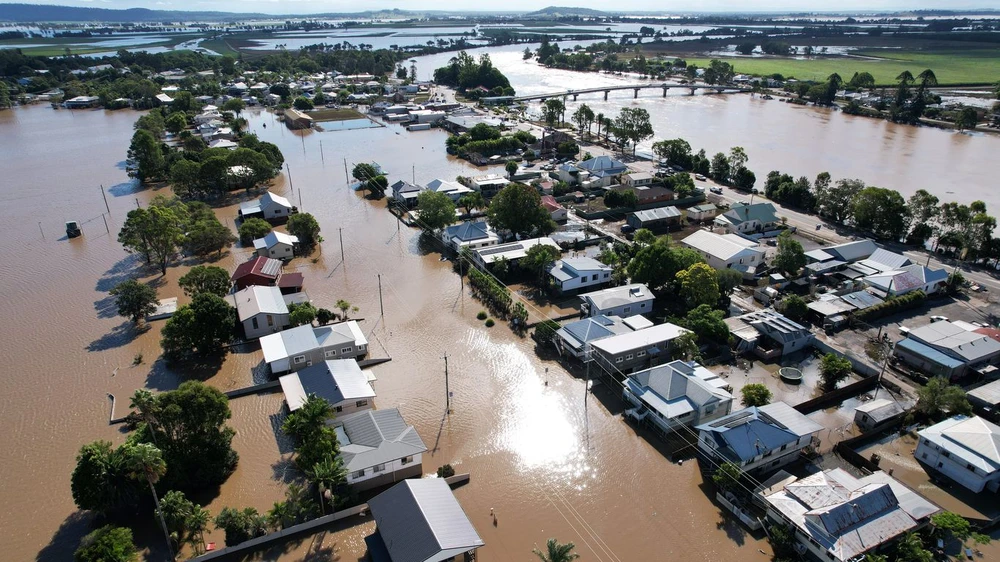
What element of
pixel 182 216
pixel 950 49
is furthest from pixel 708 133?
pixel 950 49

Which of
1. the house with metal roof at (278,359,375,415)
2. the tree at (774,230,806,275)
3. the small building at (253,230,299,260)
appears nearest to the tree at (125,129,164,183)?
the small building at (253,230,299,260)

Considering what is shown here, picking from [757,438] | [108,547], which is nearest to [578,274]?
[757,438]

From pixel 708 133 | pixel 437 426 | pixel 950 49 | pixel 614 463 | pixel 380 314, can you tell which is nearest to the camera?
pixel 614 463

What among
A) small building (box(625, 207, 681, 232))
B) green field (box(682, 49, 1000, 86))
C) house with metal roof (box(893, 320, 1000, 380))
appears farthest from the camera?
green field (box(682, 49, 1000, 86))

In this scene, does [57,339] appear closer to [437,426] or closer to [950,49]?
[437,426]

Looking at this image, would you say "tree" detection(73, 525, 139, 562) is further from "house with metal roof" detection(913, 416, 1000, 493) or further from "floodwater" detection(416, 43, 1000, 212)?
"floodwater" detection(416, 43, 1000, 212)

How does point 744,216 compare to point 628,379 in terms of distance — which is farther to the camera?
point 744,216

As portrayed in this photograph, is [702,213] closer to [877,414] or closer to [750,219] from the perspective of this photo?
[750,219]
